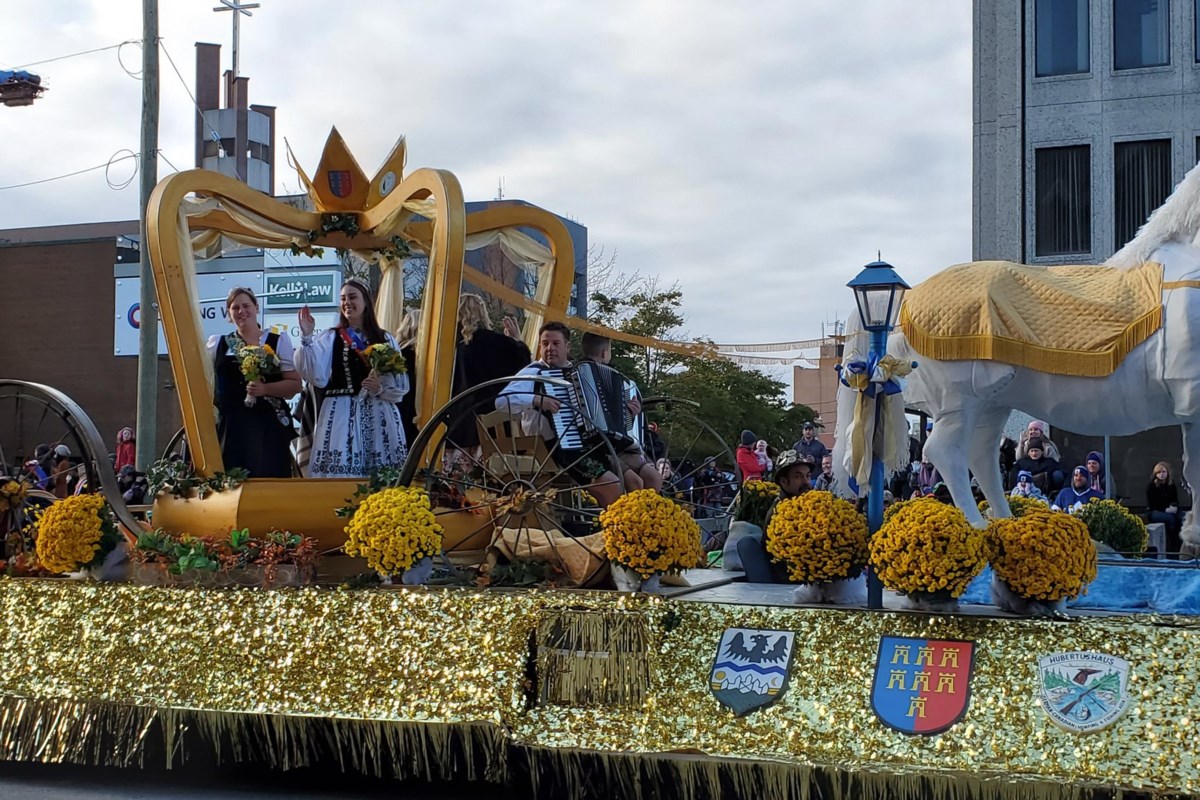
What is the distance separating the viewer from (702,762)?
5242 mm

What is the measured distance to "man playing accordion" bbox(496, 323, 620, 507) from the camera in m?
7.05

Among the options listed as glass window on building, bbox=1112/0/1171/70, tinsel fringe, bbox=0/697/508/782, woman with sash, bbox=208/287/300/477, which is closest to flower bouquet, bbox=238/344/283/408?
woman with sash, bbox=208/287/300/477

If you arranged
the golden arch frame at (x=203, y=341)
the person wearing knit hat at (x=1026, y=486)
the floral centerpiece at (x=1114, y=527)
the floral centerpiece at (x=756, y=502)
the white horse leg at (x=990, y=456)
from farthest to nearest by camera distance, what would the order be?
the person wearing knit hat at (x=1026, y=486)
the floral centerpiece at (x=1114, y=527)
the floral centerpiece at (x=756, y=502)
the white horse leg at (x=990, y=456)
the golden arch frame at (x=203, y=341)

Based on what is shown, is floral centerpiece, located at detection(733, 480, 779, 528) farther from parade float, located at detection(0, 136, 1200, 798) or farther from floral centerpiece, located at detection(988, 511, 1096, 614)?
floral centerpiece, located at detection(988, 511, 1096, 614)

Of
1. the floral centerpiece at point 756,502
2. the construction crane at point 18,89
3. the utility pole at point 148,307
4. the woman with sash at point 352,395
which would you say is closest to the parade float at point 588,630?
the woman with sash at point 352,395

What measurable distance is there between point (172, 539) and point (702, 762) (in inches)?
124

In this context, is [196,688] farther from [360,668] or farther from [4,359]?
[4,359]

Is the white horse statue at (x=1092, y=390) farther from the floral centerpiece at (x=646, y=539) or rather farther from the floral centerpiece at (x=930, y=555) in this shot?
the floral centerpiece at (x=646, y=539)

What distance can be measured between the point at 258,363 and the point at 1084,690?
4604 mm

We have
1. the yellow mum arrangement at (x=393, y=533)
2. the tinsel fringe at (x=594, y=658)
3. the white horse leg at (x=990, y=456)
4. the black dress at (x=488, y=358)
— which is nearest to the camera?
the tinsel fringe at (x=594, y=658)

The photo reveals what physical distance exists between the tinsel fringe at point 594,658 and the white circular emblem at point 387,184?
320cm

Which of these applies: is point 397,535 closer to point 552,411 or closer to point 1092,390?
point 552,411

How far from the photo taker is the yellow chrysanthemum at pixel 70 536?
274 inches

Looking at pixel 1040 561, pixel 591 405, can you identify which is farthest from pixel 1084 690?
pixel 591 405
